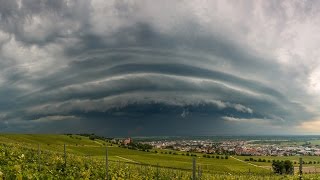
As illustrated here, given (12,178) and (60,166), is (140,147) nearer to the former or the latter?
(60,166)

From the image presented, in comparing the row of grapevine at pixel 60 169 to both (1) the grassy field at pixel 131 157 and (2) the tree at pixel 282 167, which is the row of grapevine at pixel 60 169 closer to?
(1) the grassy field at pixel 131 157

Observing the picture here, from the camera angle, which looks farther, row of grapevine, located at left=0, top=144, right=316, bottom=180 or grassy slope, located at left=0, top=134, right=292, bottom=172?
grassy slope, located at left=0, top=134, right=292, bottom=172

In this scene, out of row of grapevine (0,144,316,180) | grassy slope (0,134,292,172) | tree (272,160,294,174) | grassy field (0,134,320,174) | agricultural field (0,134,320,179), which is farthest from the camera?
tree (272,160,294,174)

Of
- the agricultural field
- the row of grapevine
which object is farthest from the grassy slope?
the row of grapevine

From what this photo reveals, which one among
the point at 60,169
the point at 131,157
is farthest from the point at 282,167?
the point at 60,169

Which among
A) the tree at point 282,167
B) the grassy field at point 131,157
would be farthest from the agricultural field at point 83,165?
the tree at point 282,167

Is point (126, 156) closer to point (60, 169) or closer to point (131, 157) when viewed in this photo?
point (131, 157)

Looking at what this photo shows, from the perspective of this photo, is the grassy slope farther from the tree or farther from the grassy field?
the tree

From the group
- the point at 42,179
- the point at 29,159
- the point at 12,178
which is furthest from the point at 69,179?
the point at 29,159

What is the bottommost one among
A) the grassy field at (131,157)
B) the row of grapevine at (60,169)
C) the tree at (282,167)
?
the tree at (282,167)

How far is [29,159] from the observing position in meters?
43.2

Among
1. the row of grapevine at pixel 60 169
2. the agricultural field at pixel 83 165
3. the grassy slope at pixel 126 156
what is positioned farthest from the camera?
the grassy slope at pixel 126 156

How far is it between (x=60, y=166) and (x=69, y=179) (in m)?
15.0

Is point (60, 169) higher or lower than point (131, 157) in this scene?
higher
